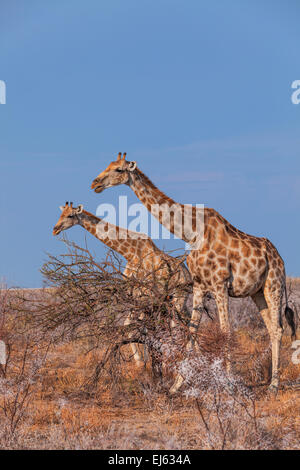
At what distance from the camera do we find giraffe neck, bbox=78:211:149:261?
509 inches

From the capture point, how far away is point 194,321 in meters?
9.72

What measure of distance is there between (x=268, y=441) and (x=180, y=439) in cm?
110

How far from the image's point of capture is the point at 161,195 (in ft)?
34.3

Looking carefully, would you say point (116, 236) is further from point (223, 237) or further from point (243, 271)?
point (243, 271)

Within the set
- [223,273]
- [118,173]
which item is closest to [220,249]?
[223,273]

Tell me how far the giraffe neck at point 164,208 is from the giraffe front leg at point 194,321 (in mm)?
982

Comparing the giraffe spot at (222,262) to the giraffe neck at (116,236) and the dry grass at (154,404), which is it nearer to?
the dry grass at (154,404)

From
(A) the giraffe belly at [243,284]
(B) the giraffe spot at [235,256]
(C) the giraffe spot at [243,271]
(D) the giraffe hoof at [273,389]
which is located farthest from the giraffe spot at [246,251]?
(D) the giraffe hoof at [273,389]

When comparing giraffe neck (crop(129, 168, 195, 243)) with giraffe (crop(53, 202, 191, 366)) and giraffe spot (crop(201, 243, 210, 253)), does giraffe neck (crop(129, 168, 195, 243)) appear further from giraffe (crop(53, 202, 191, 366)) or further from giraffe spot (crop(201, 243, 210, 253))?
giraffe (crop(53, 202, 191, 366))

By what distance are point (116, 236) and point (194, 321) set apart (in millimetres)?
3982

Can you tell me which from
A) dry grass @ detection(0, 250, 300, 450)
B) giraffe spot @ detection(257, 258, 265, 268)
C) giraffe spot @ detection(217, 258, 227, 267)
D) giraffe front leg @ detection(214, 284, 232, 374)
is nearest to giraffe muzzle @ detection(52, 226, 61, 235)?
dry grass @ detection(0, 250, 300, 450)

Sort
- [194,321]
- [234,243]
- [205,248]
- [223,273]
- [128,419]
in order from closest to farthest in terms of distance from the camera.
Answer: [128,419]
[194,321]
[223,273]
[205,248]
[234,243]
